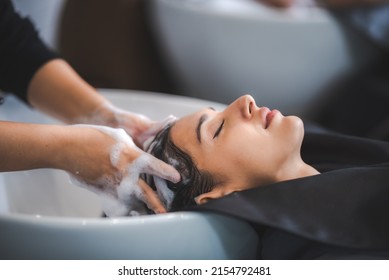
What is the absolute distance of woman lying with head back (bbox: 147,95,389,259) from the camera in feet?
2.79

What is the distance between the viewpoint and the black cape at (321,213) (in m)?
0.84

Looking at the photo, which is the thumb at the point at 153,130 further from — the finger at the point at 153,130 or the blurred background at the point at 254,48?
the blurred background at the point at 254,48

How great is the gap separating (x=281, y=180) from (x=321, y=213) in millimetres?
133

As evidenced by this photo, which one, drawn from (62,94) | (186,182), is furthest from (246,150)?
(62,94)

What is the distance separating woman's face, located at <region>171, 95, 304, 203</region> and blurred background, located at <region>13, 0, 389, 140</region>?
821mm

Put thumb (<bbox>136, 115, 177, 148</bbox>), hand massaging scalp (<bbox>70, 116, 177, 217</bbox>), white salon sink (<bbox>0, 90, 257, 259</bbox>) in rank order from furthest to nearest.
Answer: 1. thumb (<bbox>136, 115, 177, 148</bbox>)
2. hand massaging scalp (<bbox>70, 116, 177, 217</bbox>)
3. white salon sink (<bbox>0, 90, 257, 259</bbox>)

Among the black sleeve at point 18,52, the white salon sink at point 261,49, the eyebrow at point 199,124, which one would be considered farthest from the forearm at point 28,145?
the white salon sink at point 261,49

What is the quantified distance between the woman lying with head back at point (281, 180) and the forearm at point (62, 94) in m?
0.24

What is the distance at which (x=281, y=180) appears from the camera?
3.19 feet

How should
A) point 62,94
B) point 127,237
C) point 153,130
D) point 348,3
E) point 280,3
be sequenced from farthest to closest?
1. point 280,3
2. point 348,3
3. point 62,94
4. point 153,130
5. point 127,237

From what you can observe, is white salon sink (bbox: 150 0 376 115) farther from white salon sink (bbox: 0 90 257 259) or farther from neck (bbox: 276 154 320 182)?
white salon sink (bbox: 0 90 257 259)

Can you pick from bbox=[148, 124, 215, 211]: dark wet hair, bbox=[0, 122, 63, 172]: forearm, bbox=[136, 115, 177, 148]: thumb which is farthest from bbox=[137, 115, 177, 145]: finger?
bbox=[0, 122, 63, 172]: forearm

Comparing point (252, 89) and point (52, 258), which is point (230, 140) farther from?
point (252, 89)

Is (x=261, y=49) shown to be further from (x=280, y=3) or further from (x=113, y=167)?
(x=113, y=167)
